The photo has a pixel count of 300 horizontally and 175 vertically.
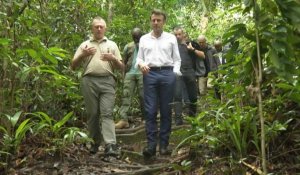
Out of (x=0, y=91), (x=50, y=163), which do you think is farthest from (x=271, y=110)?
(x=0, y=91)

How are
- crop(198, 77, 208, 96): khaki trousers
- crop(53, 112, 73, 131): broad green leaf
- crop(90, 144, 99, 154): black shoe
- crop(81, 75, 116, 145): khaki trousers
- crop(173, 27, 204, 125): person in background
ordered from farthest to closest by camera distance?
crop(198, 77, 208, 96): khaki trousers < crop(173, 27, 204, 125): person in background < crop(90, 144, 99, 154): black shoe < crop(81, 75, 116, 145): khaki trousers < crop(53, 112, 73, 131): broad green leaf

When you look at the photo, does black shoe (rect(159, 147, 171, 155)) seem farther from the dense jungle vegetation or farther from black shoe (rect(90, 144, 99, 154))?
black shoe (rect(90, 144, 99, 154))

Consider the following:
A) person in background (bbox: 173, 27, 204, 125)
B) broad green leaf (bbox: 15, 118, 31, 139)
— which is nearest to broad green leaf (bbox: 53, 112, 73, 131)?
broad green leaf (bbox: 15, 118, 31, 139)

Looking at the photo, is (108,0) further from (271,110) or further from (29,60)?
(271,110)

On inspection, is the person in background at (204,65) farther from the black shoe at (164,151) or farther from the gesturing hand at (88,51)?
the gesturing hand at (88,51)

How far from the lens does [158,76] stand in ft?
20.5

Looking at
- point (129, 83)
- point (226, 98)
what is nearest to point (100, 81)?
point (226, 98)

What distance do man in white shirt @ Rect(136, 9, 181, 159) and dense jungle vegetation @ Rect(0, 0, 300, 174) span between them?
60cm

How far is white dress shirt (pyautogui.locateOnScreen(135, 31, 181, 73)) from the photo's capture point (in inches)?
247

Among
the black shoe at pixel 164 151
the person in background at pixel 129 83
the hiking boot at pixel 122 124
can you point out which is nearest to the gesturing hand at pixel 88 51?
the black shoe at pixel 164 151

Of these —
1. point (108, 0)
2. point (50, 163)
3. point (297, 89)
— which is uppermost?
point (108, 0)

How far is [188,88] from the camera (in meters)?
9.06

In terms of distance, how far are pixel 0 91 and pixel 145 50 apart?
2.04 meters

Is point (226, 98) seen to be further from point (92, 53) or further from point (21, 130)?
point (21, 130)
